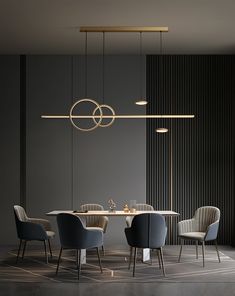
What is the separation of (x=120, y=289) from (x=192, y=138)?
14.0 feet

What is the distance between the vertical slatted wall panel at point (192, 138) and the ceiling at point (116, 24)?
0.39m

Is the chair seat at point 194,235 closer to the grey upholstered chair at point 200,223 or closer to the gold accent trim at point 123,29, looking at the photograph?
the grey upholstered chair at point 200,223

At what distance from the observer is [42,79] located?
9148 mm

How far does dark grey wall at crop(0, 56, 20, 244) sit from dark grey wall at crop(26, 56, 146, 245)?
0.22 meters

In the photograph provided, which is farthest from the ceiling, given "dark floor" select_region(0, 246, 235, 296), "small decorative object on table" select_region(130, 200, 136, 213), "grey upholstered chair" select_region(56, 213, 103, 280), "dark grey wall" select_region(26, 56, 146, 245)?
"dark floor" select_region(0, 246, 235, 296)

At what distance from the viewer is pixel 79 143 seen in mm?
9102

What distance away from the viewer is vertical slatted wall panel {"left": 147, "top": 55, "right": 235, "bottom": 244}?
902cm

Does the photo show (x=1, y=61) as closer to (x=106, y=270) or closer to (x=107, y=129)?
(x=107, y=129)

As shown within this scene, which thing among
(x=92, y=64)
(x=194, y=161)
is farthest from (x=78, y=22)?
(x=194, y=161)

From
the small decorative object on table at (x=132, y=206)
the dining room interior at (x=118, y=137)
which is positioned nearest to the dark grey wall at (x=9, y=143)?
the dining room interior at (x=118, y=137)

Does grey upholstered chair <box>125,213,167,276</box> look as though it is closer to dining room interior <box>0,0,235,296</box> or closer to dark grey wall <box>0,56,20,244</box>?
dining room interior <box>0,0,235,296</box>

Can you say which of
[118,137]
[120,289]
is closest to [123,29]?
[118,137]

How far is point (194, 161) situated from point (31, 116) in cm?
316

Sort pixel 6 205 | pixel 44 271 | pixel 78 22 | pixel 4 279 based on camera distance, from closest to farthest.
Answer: pixel 4 279, pixel 44 271, pixel 78 22, pixel 6 205
